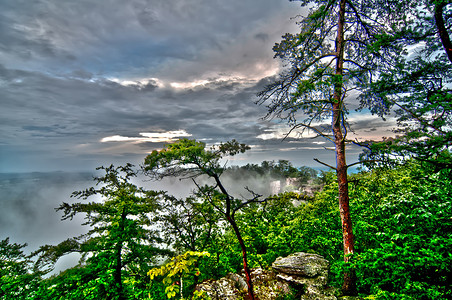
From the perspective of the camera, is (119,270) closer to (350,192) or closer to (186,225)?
(186,225)

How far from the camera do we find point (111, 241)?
24.6 ft

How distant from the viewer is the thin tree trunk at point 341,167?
20.3ft

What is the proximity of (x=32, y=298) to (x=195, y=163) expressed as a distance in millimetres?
6252

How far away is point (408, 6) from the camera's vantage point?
629cm

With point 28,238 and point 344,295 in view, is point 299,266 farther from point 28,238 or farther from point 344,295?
point 28,238

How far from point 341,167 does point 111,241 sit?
9.50 m

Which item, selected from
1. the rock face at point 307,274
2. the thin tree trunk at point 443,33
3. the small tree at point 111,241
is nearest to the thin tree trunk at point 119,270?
the small tree at point 111,241

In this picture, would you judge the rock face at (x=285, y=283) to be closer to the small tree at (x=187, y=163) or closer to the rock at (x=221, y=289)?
the rock at (x=221, y=289)

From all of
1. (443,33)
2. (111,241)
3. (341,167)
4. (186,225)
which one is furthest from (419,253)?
(186,225)

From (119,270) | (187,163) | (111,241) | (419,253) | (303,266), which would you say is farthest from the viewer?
(119,270)

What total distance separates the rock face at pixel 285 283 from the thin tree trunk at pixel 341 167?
2.44 feet

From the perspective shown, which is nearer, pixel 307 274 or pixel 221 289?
pixel 221 289

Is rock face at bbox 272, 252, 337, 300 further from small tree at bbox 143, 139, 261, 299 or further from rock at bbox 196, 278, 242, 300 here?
small tree at bbox 143, 139, 261, 299

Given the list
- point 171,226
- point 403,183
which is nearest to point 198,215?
point 171,226
